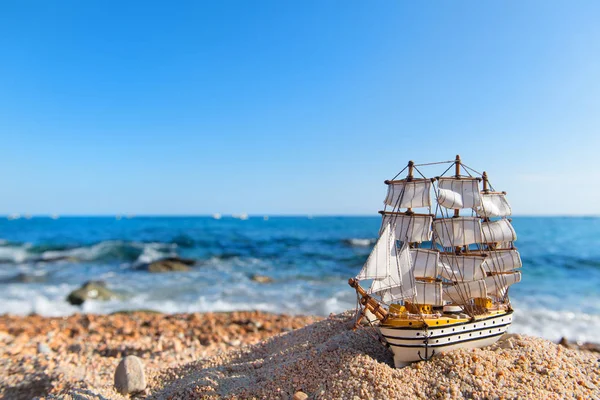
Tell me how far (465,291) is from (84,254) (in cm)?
3815

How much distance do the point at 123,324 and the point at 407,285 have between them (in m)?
11.4

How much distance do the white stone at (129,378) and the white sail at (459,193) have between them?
6.68 metres

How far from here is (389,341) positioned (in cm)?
580

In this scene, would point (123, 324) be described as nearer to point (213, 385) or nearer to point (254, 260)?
point (213, 385)

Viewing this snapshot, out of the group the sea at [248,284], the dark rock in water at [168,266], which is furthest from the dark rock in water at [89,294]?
the dark rock in water at [168,266]

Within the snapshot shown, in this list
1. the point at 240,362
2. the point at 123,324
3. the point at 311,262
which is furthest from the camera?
the point at 311,262

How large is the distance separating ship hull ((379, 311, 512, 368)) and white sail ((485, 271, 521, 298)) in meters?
0.92

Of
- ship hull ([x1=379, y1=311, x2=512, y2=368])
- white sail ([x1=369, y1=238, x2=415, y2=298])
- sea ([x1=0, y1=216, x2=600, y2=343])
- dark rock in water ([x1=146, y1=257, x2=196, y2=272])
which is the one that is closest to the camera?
ship hull ([x1=379, y1=311, x2=512, y2=368])

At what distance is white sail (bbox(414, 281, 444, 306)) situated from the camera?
6.37 m

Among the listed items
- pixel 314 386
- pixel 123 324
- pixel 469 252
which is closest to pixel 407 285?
pixel 469 252

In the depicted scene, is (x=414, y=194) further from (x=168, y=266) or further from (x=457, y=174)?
(x=168, y=266)

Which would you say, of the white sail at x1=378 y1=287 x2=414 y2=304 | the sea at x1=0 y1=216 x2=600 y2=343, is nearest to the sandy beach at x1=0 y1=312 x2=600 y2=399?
the white sail at x1=378 y1=287 x2=414 y2=304

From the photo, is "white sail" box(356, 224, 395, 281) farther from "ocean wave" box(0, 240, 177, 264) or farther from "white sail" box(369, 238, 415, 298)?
"ocean wave" box(0, 240, 177, 264)

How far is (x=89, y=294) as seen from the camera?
61.0ft
